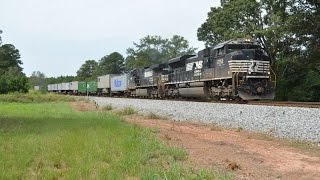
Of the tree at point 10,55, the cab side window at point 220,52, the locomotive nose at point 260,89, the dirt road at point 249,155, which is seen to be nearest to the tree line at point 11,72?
the tree at point 10,55

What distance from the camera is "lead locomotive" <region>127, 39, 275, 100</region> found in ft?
75.3

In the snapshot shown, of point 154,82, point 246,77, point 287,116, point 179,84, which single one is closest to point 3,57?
point 154,82

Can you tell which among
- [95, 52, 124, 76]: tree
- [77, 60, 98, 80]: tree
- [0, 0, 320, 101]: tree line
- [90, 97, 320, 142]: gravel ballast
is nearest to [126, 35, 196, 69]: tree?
[95, 52, 124, 76]: tree

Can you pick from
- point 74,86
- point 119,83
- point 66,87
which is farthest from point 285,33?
point 66,87

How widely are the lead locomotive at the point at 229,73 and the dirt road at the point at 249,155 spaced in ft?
29.7

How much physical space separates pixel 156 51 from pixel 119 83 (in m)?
69.2

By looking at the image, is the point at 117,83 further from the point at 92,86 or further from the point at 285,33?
the point at 285,33

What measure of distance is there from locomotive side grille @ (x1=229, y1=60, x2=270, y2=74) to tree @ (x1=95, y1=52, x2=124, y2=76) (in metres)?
113

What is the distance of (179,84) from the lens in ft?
108

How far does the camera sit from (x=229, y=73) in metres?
23.6

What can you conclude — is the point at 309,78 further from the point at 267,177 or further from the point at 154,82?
the point at 267,177

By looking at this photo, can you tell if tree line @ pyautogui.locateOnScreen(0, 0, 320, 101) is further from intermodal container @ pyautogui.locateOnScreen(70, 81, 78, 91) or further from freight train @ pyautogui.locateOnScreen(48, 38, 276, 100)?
intermodal container @ pyautogui.locateOnScreen(70, 81, 78, 91)

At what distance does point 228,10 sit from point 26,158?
3754 cm

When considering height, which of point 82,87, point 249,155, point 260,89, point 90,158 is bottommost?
point 249,155
